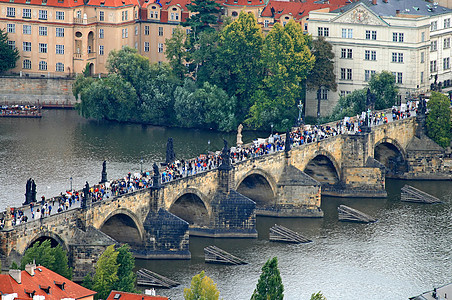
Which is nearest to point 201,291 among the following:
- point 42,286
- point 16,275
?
point 42,286

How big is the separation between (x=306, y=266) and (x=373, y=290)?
→ 974 cm

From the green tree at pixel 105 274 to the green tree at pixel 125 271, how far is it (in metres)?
0.60

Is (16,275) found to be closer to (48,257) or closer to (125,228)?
(48,257)

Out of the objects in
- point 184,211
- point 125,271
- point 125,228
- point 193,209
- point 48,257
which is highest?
point 193,209

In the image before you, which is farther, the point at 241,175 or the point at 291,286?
the point at 241,175

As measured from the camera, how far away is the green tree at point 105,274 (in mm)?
147875

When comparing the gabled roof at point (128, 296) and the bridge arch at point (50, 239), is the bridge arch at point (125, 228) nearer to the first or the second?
the bridge arch at point (50, 239)

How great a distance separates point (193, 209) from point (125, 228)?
1315 cm

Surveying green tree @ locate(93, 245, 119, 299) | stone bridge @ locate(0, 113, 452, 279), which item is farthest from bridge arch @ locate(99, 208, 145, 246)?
green tree @ locate(93, 245, 119, 299)

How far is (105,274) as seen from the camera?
149625mm

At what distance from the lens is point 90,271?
157625mm

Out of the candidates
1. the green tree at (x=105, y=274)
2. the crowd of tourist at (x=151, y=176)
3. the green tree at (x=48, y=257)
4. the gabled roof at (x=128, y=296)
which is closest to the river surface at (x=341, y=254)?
the green tree at (x=105, y=274)

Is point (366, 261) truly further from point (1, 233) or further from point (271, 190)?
point (1, 233)

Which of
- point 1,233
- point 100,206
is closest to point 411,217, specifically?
point 100,206
